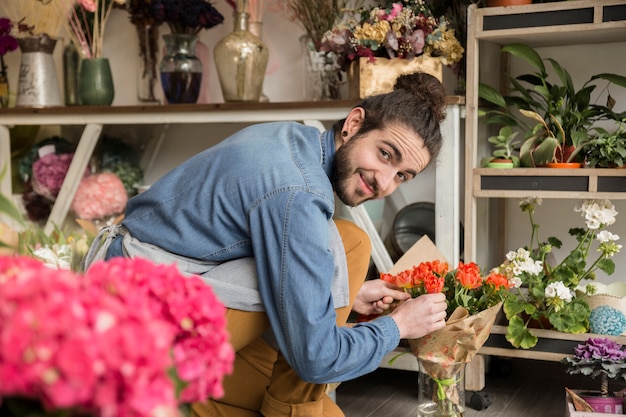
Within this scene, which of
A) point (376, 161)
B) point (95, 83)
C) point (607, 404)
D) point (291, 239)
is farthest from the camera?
point (95, 83)

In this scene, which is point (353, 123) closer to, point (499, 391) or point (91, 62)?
point (499, 391)

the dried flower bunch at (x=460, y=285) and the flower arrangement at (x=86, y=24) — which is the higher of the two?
the flower arrangement at (x=86, y=24)

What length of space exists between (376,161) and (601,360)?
0.94 metres

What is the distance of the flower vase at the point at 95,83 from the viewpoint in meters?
2.99

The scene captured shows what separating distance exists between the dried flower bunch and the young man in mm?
126

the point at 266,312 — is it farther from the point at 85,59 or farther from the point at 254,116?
the point at 85,59

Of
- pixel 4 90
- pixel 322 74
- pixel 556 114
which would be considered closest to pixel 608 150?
pixel 556 114

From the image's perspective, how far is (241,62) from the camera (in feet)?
8.91

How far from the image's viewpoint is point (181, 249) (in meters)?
1.65

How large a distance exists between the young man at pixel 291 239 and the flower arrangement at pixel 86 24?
140 cm

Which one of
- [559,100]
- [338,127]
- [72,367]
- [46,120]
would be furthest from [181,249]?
[46,120]

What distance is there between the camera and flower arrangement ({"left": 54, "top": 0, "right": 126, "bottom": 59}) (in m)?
2.97

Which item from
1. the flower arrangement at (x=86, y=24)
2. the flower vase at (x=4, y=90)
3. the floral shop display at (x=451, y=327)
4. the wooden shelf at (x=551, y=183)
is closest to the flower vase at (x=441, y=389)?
the floral shop display at (x=451, y=327)

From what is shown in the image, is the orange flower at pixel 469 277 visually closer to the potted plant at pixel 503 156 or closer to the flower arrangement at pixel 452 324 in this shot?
the flower arrangement at pixel 452 324
